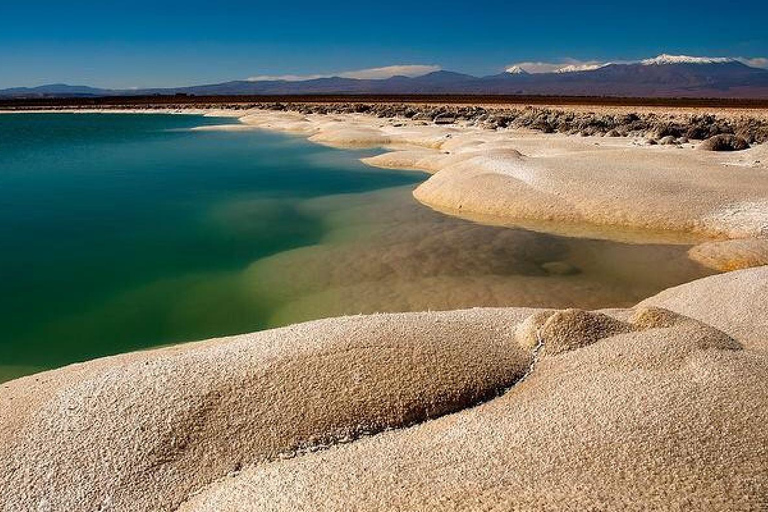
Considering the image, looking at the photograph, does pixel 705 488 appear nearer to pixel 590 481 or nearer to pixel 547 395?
pixel 590 481

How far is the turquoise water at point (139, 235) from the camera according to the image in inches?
353

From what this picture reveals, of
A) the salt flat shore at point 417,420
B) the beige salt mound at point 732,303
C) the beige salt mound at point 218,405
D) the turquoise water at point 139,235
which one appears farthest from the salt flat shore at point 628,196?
the beige salt mound at point 218,405

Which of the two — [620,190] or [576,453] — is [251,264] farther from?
[576,453]

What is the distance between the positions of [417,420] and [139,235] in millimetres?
11961

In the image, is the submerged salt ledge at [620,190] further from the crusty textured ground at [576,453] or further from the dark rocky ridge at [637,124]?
the crusty textured ground at [576,453]

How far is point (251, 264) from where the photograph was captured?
11734 mm

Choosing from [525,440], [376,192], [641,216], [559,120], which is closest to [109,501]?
[525,440]

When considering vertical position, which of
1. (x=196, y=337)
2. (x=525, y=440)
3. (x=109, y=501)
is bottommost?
(x=196, y=337)

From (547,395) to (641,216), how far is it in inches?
374

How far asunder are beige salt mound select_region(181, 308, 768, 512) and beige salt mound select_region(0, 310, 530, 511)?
0.68 feet

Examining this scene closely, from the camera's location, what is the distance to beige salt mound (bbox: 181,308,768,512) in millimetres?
3285

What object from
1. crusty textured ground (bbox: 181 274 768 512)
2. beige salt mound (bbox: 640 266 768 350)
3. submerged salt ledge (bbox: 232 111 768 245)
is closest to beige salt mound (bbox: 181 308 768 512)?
crusty textured ground (bbox: 181 274 768 512)

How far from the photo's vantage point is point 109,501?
377 cm

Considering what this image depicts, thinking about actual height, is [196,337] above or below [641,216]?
below
